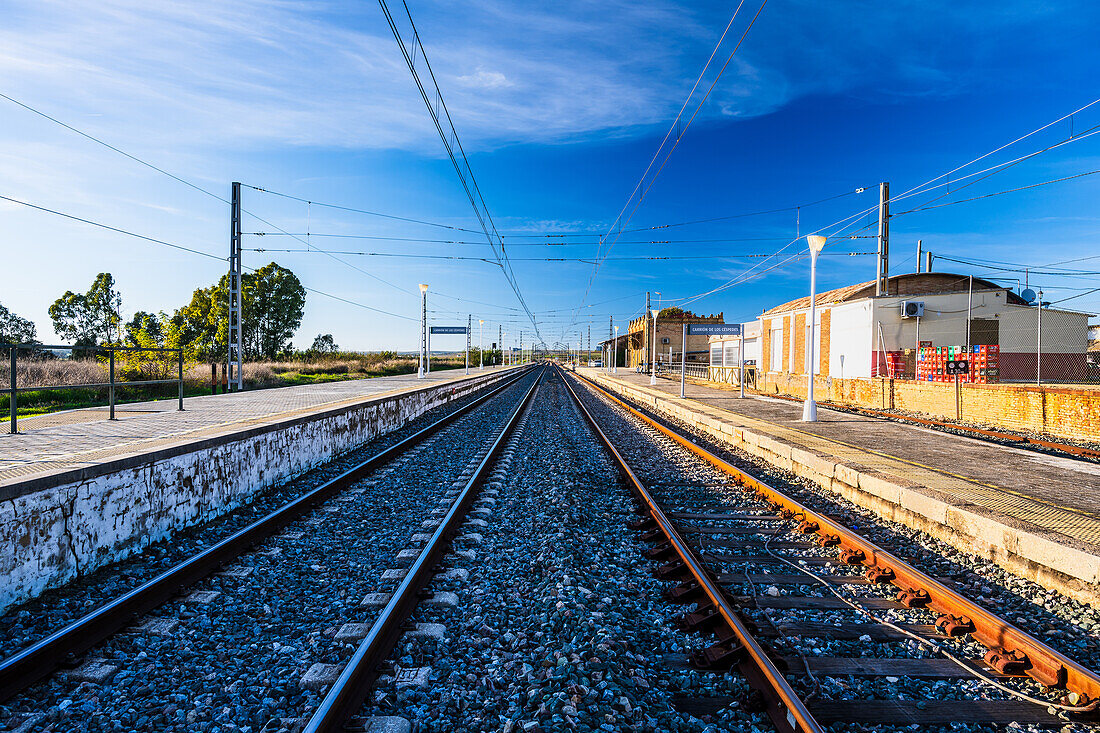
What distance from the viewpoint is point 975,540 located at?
16.9 ft

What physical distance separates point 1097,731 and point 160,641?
5.34 m

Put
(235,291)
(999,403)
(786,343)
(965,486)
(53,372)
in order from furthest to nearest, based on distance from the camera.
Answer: (786,343) < (235,291) < (999,403) < (53,372) < (965,486)

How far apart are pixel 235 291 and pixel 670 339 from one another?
75493 mm

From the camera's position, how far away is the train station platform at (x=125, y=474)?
4.21 meters

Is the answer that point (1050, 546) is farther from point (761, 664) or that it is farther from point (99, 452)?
point (99, 452)

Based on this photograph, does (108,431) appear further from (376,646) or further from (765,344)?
(765,344)

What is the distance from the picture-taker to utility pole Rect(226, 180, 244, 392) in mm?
20625

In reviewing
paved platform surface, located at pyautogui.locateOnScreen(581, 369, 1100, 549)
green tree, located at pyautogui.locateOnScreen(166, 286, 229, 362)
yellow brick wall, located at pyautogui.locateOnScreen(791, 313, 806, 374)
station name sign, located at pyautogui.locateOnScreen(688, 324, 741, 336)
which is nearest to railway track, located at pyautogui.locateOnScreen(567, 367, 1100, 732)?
paved platform surface, located at pyautogui.locateOnScreen(581, 369, 1100, 549)

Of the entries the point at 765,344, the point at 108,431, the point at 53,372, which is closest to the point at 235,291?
the point at 53,372

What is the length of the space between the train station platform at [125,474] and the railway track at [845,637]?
191 inches

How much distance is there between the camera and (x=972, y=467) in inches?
313

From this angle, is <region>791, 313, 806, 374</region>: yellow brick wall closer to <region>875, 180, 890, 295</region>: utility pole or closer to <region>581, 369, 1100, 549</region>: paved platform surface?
<region>875, 180, 890, 295</region>: utility pole

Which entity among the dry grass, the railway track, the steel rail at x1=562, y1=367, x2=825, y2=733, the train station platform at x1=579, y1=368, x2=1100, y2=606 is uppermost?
the dry grass

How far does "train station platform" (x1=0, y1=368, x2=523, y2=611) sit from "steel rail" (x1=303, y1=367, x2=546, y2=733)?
2.81 metres
